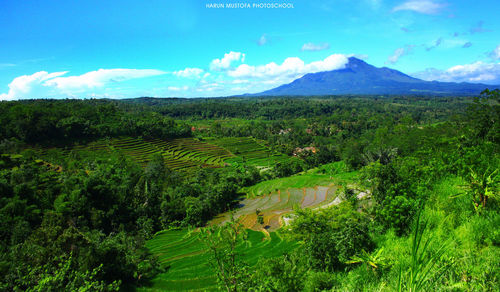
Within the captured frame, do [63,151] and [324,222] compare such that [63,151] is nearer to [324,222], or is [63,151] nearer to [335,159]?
[324,222]

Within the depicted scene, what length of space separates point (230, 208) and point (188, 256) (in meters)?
17.2

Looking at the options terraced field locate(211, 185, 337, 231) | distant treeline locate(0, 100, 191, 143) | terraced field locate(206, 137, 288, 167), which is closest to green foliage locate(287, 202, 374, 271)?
terraced field locate(211, 185, 337, 231)

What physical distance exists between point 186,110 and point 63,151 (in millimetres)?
100341

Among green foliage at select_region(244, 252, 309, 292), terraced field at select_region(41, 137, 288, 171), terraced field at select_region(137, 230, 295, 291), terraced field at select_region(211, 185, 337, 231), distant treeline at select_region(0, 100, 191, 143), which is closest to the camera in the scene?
green foliage at select_region(244, 252, 309, 292)

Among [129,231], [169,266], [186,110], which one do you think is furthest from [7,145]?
[186,110]

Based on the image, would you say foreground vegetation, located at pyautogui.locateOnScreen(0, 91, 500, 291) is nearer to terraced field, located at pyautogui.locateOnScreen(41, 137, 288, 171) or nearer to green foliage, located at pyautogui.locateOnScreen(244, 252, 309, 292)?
green foliage, located at pyautogui.locateOnScreen(244, 252, 309, 292)

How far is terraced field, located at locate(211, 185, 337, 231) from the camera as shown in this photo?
30.4 m

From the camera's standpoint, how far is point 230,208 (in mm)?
38500

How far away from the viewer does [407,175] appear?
1207cm

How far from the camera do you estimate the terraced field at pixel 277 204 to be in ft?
99.7

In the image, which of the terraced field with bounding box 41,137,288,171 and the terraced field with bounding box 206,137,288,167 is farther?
the terraced field with bounding box 206,137,288,167

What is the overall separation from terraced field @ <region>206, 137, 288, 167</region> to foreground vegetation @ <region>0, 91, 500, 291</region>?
658mm

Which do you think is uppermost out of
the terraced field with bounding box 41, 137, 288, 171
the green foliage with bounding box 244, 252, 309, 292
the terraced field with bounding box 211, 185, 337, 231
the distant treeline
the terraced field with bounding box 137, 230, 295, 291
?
the distant treeline

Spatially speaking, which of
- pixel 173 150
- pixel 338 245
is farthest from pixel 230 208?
pixel 173 150
